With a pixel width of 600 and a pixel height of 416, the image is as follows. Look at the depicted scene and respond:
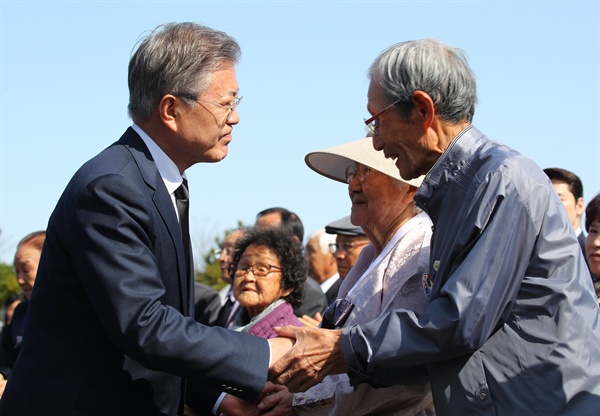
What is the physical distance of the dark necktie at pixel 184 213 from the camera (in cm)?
390

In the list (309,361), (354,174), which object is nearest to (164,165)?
(309,361)

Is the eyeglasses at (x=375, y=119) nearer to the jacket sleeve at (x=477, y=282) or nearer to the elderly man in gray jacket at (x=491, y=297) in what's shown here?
the elderly man in gray jacket at (x=491, y=297)

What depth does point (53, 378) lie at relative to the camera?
3.53 meters

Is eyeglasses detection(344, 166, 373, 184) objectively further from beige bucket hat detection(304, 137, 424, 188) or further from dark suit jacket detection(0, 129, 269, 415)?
dark suit jacket detection(0, 129, 269, 415)

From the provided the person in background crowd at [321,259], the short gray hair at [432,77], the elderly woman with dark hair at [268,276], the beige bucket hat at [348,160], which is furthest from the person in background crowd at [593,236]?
the person in background crowd at [321,259]

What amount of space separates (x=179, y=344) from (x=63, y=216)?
730mm

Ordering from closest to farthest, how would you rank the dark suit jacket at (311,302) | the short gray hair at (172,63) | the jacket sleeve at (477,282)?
the jacket sleeve at (477,282)
the short gray hair at (172,63)
the dark suit jacket at (311,302)

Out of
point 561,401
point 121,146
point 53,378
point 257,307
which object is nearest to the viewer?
point 561,401

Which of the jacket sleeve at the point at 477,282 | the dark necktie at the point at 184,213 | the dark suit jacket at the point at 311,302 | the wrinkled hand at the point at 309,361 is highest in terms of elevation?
the dark necktie at the point at 184,213

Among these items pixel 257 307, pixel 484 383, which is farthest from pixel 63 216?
pixel 257 307

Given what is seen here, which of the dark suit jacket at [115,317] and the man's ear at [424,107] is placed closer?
the dark suit jacket at [115,317]

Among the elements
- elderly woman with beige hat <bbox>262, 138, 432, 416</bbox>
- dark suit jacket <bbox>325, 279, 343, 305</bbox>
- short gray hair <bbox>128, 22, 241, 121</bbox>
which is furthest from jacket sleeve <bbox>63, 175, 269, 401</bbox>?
dark suit jacket <bbox>325, 279, 343, 305</bbox>

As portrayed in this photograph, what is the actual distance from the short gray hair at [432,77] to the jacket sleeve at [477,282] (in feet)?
1.54

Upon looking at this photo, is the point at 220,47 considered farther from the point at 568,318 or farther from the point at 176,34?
the point at 568,318
